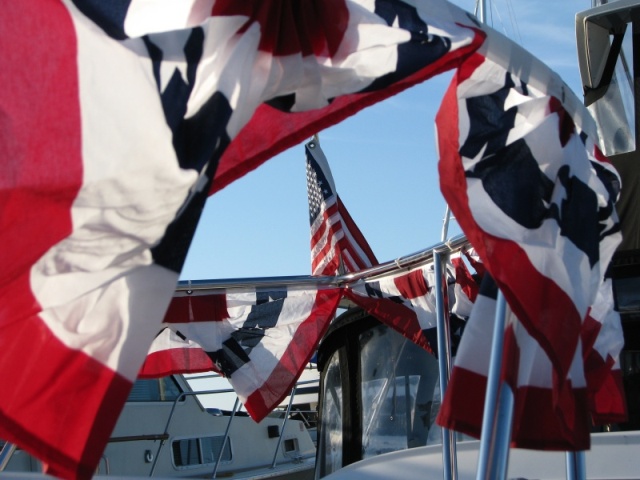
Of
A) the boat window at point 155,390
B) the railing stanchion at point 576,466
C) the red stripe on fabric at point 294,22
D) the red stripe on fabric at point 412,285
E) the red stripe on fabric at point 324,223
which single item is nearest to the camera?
the red stripe on fabric at point 294,22

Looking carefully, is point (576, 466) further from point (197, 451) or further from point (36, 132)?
point (197, 451)

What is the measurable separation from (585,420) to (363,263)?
18.2 feet

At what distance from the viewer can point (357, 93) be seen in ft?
6.86

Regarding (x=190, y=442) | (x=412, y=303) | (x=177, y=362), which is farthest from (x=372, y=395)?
(x=190, y=442)

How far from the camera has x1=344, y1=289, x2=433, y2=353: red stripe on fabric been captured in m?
5.16

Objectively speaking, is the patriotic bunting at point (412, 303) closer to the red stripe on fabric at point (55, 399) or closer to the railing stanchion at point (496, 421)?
the railing stanchion at point (496, 421)

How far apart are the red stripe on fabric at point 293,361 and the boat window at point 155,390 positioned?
5213 mm

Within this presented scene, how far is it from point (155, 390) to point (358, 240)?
4.97 meters

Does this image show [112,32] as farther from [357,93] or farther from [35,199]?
[357,93]

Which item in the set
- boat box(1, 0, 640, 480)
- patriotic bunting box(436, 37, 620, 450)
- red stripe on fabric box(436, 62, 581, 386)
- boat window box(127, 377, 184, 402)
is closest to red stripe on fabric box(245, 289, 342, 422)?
boat box(1, 0, 640, 480)

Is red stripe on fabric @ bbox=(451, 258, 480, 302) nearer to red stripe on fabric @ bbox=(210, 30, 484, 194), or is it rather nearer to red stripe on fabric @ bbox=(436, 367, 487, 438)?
red stripe on fabric @ bbox=(436, 367, 487, 438)

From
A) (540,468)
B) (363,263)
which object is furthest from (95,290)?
(363,263)

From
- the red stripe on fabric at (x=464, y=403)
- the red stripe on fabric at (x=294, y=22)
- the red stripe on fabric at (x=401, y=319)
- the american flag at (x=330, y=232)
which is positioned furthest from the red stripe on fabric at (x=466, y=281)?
the red stripe on fabric at (x=294, y=22)

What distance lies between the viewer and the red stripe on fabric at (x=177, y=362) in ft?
22.0
